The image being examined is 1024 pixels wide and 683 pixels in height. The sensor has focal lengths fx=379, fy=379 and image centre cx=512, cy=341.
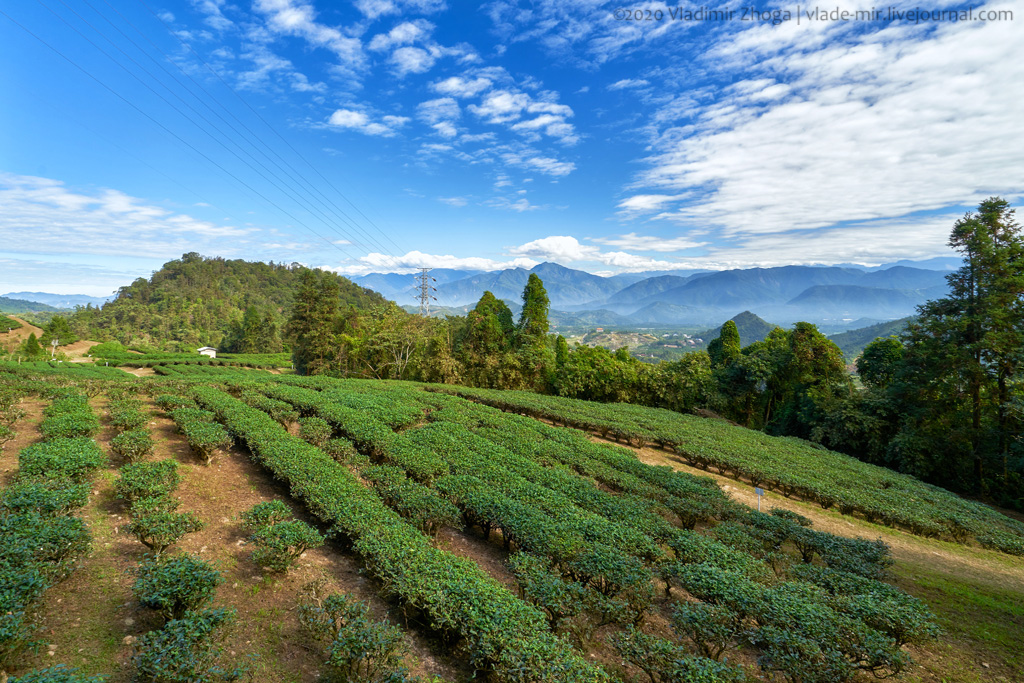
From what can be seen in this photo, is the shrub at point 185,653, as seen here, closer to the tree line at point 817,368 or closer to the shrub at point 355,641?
the shrub at point 355,641

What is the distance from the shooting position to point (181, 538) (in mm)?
6777

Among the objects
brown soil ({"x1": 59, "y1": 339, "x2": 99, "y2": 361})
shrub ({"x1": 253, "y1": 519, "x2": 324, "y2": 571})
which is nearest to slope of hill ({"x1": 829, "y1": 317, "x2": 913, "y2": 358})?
shrub ({"x1": 253, "y1": 519, "x2": 324, "y2": 571})

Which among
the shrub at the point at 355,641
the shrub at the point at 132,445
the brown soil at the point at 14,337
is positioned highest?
the brown soil at the point at 14,337

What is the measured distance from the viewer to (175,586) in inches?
186

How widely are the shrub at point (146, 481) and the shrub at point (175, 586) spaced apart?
107 inches

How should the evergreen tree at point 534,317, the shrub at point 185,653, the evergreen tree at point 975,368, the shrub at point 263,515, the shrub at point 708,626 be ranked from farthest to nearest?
the evergreen tree at point 534,317
the evergreen tree at point 975,368
the shrub at point 263,515
the shrub at point 708,626
the shrub at point 185,653

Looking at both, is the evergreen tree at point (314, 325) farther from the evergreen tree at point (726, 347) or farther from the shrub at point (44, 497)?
the evergreen tree at point (726, 347)

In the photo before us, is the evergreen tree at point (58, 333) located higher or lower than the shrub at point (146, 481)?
higher

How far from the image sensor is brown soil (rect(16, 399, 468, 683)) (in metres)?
4.63

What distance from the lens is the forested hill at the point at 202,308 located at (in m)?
74.1

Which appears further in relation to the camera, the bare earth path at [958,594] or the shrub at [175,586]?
the bare earth path at [958,594]

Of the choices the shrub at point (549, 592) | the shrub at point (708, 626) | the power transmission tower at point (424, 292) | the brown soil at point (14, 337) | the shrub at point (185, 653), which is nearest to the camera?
the shrub at point (185, 653)

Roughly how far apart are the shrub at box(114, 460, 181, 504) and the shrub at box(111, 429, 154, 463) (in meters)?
1.20

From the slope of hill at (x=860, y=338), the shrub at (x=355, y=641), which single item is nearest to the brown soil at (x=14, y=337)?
the shrub at (x=355, y=641)
